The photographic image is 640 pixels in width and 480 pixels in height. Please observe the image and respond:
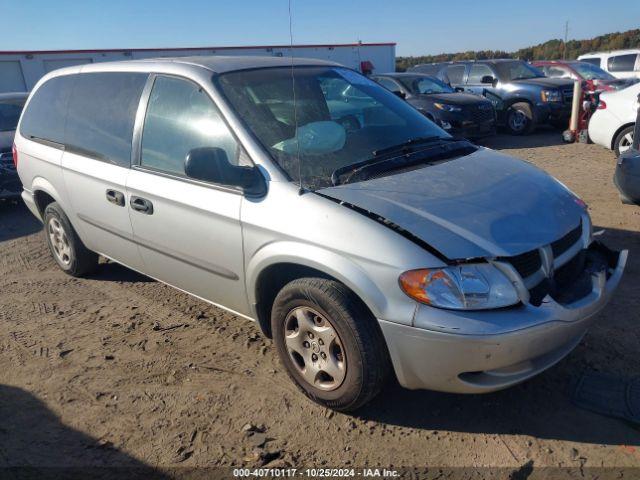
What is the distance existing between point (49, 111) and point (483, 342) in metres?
4.25

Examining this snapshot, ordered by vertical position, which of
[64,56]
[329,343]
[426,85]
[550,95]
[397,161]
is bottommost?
[329,343]

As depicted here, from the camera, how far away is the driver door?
3.08 metres

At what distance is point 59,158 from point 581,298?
3997mm

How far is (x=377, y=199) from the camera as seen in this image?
8.78 feet

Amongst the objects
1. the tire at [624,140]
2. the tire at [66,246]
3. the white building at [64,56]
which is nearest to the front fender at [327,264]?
the tire at [66,246]

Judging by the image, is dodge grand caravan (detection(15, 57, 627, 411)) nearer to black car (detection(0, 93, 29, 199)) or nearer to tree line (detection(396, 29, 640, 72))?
black car (detection(0, 93, 29, 199))

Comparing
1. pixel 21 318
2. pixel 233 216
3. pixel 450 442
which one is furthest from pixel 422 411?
pixel 21 318

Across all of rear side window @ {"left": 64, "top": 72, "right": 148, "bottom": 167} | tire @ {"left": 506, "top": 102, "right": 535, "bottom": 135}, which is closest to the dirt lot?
rear side window @ {"left": 64, "top": 72, "right": 148, "bottom": 167}

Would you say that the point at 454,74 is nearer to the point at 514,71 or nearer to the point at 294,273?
the point at 514,71

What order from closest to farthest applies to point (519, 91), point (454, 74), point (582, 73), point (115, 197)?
point (115, 197) → point (519, 91) → point (582, 73) → point (454, 74)

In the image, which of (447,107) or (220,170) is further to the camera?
(447,107)

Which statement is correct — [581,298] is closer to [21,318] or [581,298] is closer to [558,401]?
[558,401]

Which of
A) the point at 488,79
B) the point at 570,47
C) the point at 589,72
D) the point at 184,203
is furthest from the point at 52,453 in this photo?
the point at 570,47

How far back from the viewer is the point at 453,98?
10734mm
